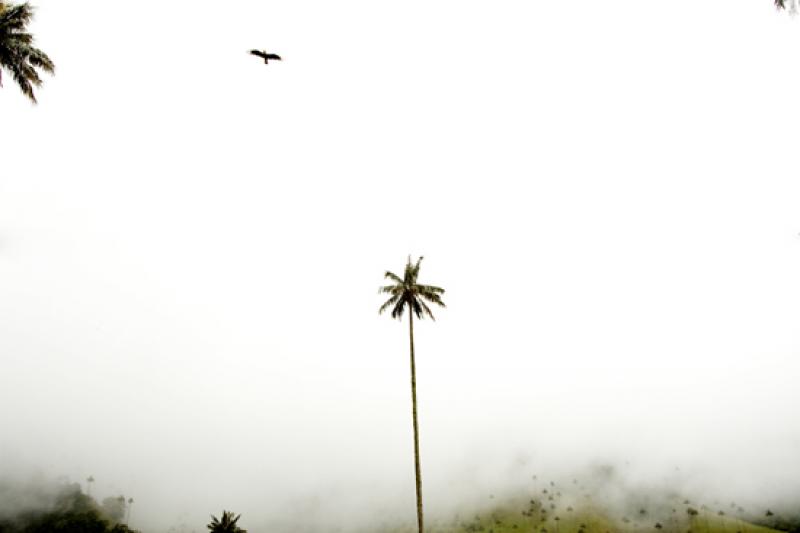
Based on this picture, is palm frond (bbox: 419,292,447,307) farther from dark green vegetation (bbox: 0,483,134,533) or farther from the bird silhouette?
dark green vegetation (bbox: 0,483,134,533)

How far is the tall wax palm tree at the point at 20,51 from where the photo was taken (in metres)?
19.9

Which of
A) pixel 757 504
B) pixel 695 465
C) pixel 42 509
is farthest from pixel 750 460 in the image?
pixel 42 509

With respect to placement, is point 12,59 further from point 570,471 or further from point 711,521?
point 570,471

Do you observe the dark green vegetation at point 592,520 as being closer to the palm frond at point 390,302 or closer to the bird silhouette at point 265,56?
the palm frond at point 390,302

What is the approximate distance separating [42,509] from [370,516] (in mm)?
114063

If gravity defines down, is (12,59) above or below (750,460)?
above

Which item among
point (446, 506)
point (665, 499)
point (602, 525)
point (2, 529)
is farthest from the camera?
point (446, 506)

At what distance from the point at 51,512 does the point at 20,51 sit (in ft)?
614

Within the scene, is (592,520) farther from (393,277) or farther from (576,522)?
(393,277)

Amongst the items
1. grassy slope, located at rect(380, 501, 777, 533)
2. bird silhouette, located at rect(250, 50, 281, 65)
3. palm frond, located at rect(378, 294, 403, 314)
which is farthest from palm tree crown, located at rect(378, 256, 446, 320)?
grassy slope, located at rect(380, 501, 777, 533)

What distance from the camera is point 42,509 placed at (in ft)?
520

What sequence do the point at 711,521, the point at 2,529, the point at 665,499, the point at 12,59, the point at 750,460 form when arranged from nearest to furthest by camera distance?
the point at 12,59, the point at 711,521, the point at 2,529, the point at 665,499, the point at 750,460

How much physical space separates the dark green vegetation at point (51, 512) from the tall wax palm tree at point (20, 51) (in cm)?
13991

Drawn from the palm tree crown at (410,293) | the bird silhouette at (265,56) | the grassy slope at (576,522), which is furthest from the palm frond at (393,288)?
the grassy slope at (576,522)
